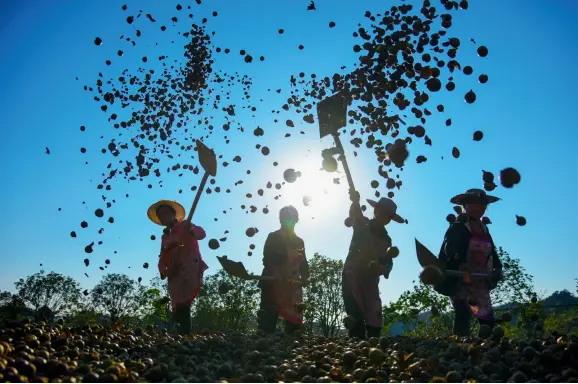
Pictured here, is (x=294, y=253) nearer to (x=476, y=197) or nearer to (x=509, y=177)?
(x=476, y=197)

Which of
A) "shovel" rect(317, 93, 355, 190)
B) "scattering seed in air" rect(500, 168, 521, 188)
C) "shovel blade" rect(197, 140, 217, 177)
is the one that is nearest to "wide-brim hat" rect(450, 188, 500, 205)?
"scattering seed in air" rect(500, 168, 521, 188)

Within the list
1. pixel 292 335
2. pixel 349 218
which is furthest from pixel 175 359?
pixel 349 218

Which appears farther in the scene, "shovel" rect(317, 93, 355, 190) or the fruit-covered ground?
"shovel" rect(317, 93, 355, 190)

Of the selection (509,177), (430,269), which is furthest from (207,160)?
(509,177)

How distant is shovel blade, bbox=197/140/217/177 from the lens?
760 cm

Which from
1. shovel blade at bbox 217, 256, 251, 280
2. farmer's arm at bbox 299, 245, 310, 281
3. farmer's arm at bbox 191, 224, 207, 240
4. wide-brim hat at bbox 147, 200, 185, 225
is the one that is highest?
wide-brim hat at bbox 147, 200, 185, 225

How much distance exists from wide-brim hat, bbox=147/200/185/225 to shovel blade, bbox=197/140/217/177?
4.60 feet

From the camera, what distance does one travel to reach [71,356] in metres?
4.40

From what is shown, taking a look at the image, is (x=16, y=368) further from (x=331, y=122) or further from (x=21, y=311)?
(x=331, y=122)

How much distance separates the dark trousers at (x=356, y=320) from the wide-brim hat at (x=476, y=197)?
2.44 m

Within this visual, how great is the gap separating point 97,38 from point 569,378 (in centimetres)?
964

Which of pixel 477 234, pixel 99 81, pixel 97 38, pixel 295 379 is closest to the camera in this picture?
pixel 295 379

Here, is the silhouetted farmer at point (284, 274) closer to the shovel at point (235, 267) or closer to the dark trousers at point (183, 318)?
the shovel at point (235, 267)

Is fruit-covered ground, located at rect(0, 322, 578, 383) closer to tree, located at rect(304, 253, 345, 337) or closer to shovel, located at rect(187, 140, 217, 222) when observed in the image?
shovel, located at rect(187, 140, 217, 222)
